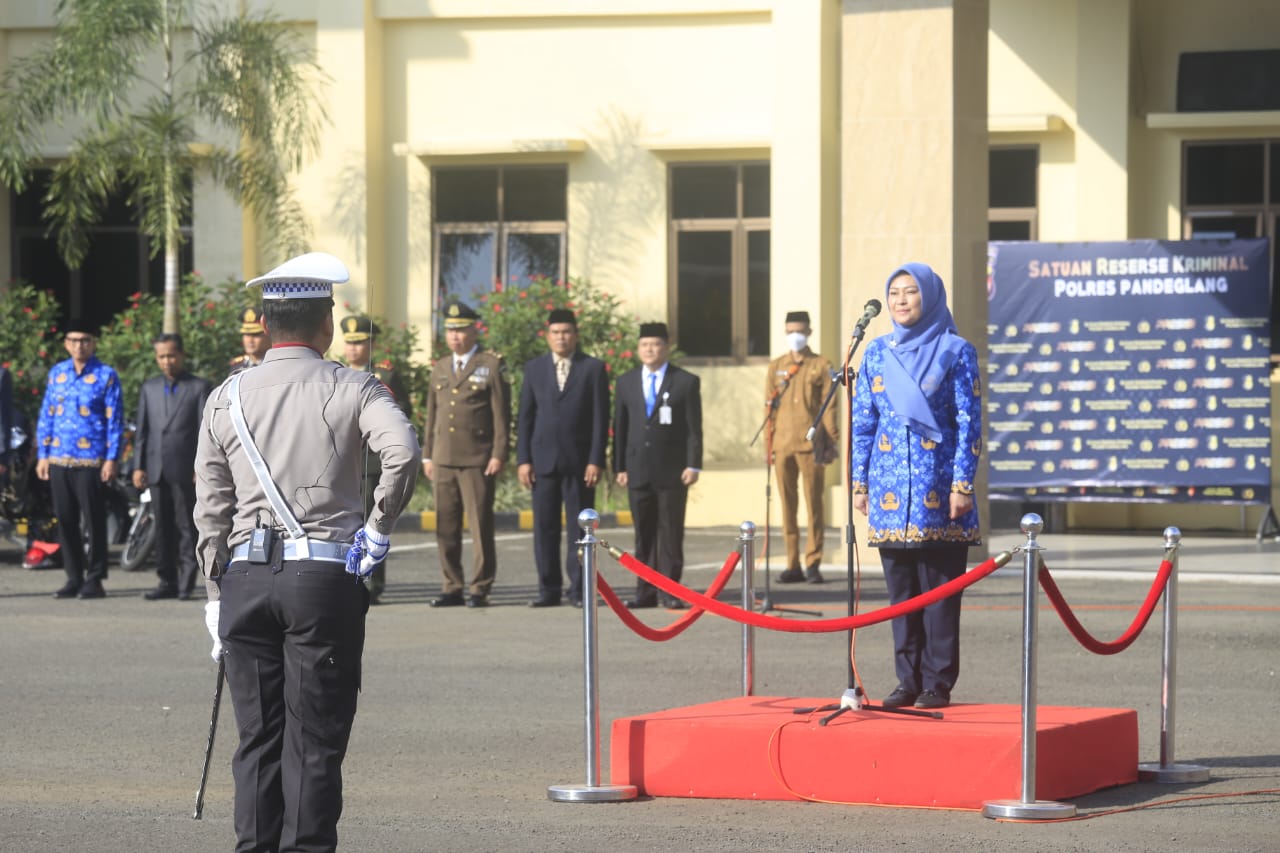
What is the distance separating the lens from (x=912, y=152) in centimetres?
1628

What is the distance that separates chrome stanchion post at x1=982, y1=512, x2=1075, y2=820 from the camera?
7.43 m

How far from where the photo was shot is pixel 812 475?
16391 millimetres

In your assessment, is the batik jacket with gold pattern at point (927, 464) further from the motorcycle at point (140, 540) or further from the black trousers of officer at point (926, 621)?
the motorcycle at point (140, 540)

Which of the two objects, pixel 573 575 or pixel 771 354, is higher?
pixel 771 354

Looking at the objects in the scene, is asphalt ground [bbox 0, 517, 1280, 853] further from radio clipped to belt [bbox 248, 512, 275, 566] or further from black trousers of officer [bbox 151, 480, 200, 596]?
radio clipped to belt [bbox 248, 512, 275, 566]

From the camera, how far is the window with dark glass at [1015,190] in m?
22.5

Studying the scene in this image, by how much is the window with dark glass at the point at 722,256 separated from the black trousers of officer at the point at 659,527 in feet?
30.6

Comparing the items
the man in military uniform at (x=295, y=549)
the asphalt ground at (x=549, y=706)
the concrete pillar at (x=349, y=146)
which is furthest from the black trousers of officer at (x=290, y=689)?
the concrete pillar at (x=349, y=146)

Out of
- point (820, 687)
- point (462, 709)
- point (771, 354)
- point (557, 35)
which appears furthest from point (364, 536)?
point (557, 35)

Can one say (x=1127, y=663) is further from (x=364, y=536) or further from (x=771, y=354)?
(x=771, y=354)

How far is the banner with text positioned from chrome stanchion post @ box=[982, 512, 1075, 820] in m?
12.0

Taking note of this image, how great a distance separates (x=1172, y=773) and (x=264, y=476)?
4.23 metres

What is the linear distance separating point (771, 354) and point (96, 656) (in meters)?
12.1

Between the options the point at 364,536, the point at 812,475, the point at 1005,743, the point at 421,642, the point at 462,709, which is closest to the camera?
the point at 364,536
